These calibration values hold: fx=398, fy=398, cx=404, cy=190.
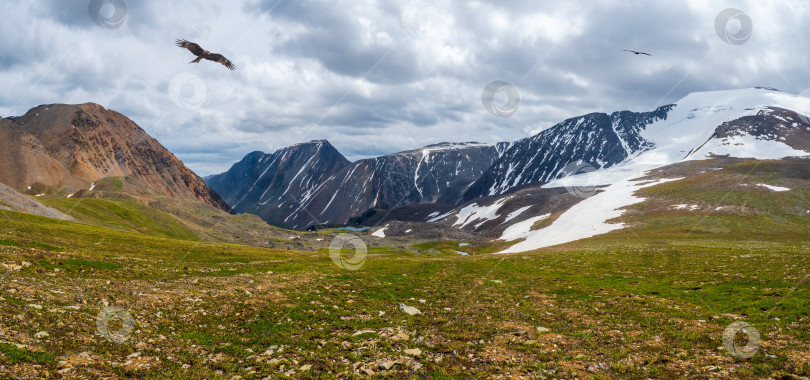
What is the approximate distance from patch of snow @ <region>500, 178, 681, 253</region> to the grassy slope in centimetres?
6622

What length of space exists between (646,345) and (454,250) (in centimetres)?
12712

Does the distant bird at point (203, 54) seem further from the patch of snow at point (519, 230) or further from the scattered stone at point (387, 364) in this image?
the patch of snow at point (519, 230)

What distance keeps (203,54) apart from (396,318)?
22.6 metres

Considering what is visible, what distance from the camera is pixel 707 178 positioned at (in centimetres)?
13412

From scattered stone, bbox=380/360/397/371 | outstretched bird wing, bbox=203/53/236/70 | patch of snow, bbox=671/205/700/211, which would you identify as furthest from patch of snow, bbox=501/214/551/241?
scattered stone, bbox=380/360/397/371

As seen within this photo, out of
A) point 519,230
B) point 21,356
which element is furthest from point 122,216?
point 519,230

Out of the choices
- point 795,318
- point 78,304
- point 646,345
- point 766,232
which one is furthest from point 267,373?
point 766,232

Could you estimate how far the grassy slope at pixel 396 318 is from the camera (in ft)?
47.4

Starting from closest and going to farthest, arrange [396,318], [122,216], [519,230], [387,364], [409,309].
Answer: [387,364] < [396,318] < [409,309] < [122,216] < [519,230]

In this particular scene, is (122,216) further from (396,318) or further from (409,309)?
(396,318)

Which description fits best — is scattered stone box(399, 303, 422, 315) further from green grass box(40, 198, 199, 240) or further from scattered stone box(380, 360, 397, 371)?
green grass box(40, 198, 199, 240)

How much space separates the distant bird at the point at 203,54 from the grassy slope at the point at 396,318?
51.7 ft

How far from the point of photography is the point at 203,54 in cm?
2833

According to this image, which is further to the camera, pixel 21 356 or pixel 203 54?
pixel 203 54
